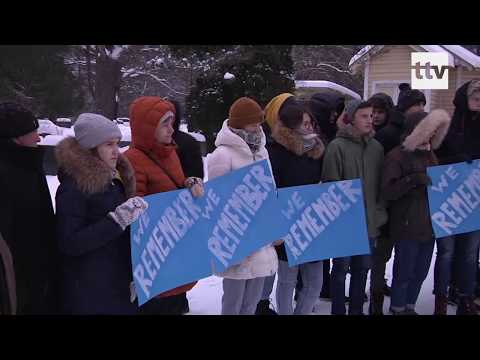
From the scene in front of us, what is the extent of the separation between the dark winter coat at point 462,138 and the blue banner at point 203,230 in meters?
1.68

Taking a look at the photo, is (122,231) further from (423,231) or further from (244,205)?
(423,231)

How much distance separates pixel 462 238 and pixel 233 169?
224 centimetres

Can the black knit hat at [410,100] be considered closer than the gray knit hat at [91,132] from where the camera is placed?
No

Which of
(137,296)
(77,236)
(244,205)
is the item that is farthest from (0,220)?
(244,205)

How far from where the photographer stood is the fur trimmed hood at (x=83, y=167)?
8.54 ft

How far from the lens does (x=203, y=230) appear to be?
10.7 ft

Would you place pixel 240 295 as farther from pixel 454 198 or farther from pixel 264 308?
pixel 454 198

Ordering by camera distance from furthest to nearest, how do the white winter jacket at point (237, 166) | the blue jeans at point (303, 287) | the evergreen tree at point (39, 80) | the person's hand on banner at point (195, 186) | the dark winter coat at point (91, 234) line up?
1. the evergreen tree at point (39, 80)
2. the blue jeans at point (303, 287)
3. the white winter jacket at point (237, 166)
4. the person's hand on banner at point (195, 186)
5. the dark winter coat at point (91, 234)

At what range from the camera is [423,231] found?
3906 millimetres

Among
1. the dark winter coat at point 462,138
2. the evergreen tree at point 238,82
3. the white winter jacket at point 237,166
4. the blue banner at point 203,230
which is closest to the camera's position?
the blue banner at point 203,230

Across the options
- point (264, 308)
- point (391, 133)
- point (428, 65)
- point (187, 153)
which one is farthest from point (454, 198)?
point (428, 65)

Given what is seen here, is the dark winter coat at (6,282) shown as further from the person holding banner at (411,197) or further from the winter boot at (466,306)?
the winter boot at (466,306)

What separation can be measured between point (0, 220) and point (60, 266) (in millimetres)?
434

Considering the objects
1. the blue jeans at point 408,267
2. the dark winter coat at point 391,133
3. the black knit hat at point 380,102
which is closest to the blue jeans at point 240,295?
the blue jeans at point 408,267
